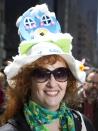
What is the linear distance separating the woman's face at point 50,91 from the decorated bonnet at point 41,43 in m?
0.08

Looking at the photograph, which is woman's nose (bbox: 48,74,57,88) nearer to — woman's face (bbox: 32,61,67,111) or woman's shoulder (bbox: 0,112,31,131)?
woman's face (bbox: 32,61,67,111)

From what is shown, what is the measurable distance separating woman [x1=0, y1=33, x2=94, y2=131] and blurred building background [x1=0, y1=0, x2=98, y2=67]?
7720 mm

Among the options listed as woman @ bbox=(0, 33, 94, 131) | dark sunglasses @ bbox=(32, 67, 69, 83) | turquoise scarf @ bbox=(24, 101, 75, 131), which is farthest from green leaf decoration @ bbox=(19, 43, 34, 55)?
turquoise scarf @ bbox=(24, 101, 75, 131)

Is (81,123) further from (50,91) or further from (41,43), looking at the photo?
(41,43)

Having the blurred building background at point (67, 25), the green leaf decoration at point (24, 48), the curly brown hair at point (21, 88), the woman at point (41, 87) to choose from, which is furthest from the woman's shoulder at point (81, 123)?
the blurred building background at point (67, 25)

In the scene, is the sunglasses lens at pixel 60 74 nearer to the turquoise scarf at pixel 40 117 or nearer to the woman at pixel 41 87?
the woman at pixel 41 87

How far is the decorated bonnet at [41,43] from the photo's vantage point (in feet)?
10.6

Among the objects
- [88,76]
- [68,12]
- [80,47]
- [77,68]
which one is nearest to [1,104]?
[88,76]

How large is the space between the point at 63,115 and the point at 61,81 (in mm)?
194

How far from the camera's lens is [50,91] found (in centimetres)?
316

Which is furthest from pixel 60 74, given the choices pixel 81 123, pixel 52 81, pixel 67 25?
pixel 67 25

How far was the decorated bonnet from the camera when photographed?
323 centimetres

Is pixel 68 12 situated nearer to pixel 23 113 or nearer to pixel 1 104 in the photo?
pixel 1 104

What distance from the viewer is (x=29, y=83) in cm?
328
